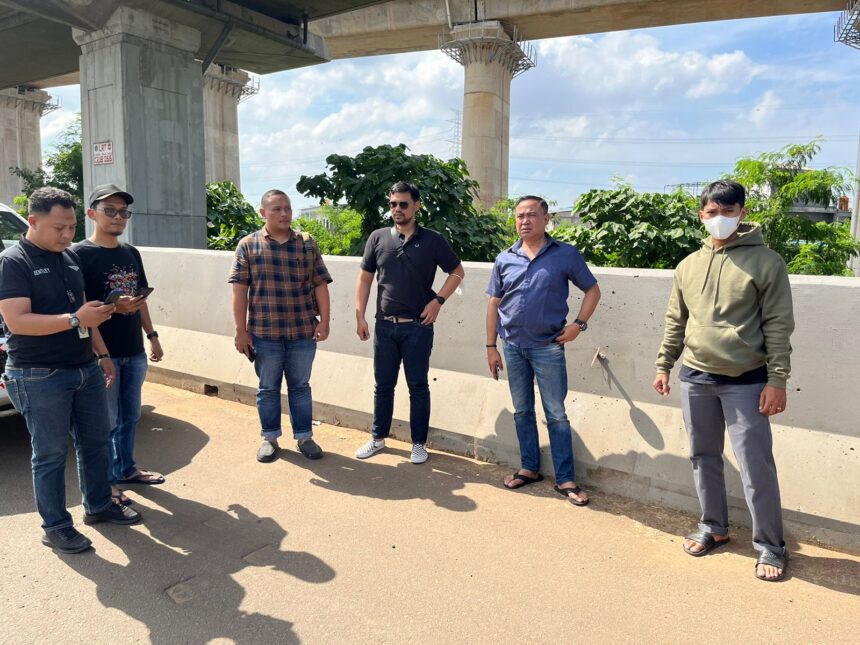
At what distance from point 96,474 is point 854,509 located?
14.3 ft

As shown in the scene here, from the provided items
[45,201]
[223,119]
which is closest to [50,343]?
[45,201]

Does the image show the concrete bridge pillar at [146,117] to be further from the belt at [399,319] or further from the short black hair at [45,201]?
the short black hair at [45,201]

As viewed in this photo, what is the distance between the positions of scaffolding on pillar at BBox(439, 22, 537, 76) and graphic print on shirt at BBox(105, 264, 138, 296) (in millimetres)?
22869

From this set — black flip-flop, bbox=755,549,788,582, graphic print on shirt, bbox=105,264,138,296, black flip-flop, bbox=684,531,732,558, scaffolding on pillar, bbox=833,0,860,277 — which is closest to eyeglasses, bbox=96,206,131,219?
graphic print on shirt, bbox=105,264,138,296

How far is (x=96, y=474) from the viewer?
12.4 ft

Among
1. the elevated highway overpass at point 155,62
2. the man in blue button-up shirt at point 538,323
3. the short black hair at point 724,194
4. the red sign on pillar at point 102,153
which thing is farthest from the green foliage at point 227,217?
the short black hair at point 724,194

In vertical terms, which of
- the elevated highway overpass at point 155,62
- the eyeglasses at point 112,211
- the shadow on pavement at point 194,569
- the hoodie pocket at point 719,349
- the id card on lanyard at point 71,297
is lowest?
the shadow on pavement at point 194,569

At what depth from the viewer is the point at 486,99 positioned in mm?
26297

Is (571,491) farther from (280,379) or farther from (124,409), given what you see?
(124,409)

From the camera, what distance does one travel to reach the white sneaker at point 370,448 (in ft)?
16.3

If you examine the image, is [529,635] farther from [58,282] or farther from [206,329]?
[206,329]

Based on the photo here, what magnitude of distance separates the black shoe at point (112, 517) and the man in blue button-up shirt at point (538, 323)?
7.92 feet

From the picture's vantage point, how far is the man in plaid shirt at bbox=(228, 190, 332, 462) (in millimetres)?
4832

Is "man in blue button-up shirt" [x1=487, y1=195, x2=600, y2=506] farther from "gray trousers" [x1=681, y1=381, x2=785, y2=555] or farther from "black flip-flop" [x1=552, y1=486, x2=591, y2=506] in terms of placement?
"gray trousers" [x1=681, y1=381, x2=785, y2=555]
